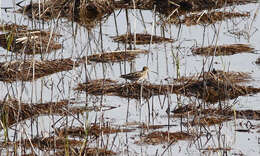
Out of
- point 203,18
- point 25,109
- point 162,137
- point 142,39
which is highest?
point 203,18

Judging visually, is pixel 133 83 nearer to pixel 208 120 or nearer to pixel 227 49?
pixel 208 120

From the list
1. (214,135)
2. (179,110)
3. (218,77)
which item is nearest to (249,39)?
(218,77)

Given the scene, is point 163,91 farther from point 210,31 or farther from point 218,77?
point 210,31

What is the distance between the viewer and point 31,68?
9859 mm

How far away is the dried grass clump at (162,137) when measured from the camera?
7.24 metres

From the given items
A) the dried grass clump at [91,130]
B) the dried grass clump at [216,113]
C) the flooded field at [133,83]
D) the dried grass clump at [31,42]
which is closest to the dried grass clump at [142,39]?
the flooded field at [133,83]

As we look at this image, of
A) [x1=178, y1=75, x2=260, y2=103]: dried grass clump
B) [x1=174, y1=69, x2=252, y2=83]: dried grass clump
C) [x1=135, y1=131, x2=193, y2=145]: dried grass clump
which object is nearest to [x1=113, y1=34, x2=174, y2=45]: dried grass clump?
[x1=174, y1=69, x2=252, y2=83]: dried grass clump

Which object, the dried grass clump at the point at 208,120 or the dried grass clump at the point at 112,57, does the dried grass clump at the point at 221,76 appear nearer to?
the dried grass clump at the point at 208,120

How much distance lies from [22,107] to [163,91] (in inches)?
67.2

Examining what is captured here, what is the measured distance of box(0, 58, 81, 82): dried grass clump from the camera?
9.55m

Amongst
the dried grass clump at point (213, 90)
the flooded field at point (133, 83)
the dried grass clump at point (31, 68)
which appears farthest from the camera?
the dried grass clump at point (31, 68)

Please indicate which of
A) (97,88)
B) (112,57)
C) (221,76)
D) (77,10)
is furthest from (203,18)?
(97,88)

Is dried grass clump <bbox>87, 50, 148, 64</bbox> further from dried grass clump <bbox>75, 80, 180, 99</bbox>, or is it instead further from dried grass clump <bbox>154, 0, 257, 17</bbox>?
dried grass clump <bbox>154, 0, 257, 17</bbox>

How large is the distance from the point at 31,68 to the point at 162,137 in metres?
3.04
